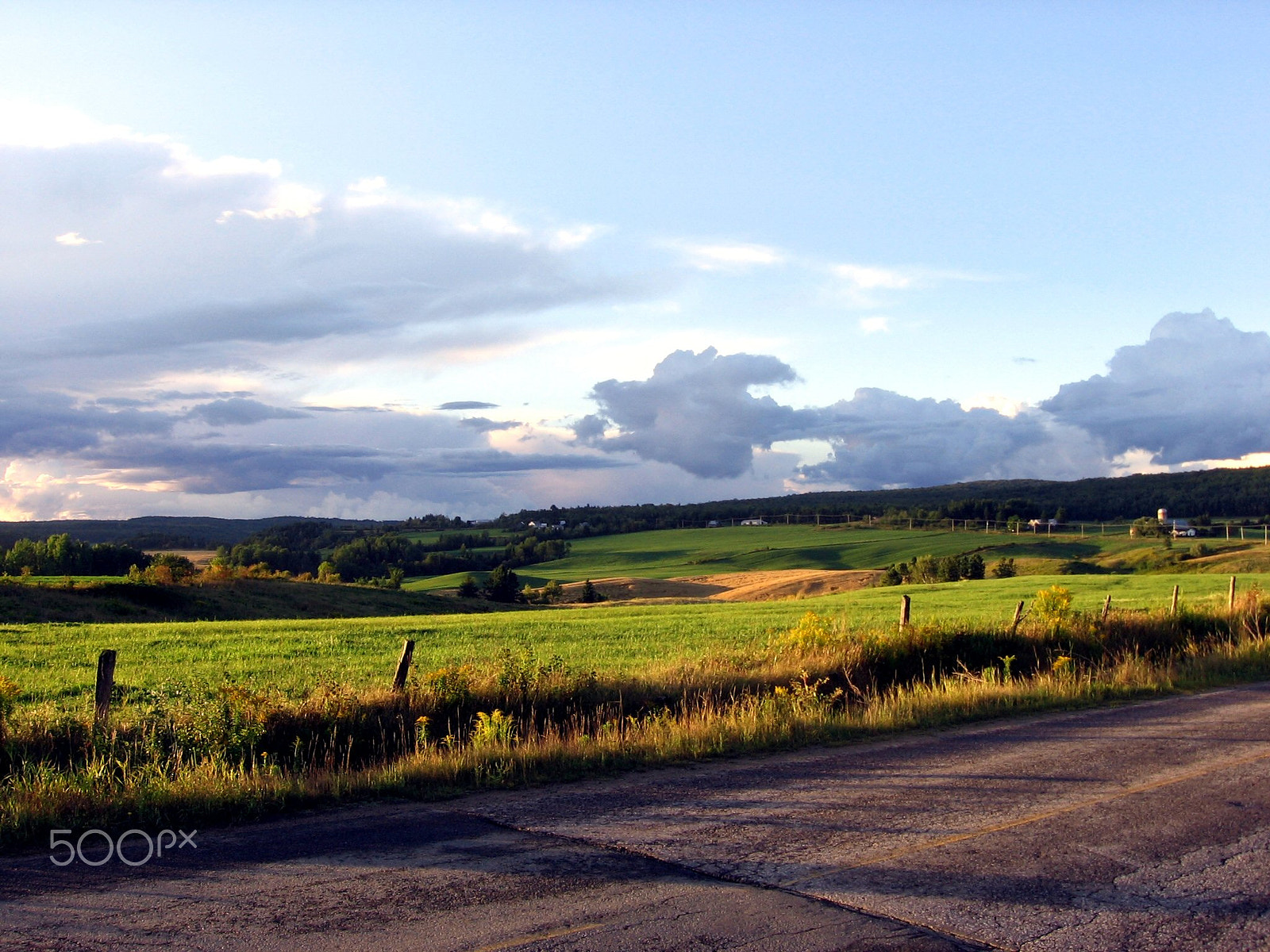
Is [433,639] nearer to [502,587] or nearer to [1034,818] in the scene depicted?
[1034,818]

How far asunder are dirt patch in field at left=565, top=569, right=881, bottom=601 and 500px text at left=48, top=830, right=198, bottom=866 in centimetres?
6394

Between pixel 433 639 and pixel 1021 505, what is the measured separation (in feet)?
394

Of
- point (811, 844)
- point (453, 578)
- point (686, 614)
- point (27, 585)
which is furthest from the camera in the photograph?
point (453, 578)

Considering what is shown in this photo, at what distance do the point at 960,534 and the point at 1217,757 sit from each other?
112859 millimetres

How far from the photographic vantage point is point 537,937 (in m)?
5.08

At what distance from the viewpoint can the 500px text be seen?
6.49 metres

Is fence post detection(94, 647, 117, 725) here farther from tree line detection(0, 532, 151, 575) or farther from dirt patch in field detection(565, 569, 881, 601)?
tree line detection(0, 532, 151, 575)

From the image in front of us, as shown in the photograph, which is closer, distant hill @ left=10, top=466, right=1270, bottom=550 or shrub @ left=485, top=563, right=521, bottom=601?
shrub @ left=485, top=563, right=521, bottom=601

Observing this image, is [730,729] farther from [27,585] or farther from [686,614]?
[27,585]

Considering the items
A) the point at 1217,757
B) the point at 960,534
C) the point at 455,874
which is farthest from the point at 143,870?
the point at 960,534

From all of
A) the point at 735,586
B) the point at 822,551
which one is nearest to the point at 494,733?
the point at 735,586

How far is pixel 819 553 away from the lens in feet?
362

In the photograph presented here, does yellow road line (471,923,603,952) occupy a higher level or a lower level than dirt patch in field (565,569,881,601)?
higher

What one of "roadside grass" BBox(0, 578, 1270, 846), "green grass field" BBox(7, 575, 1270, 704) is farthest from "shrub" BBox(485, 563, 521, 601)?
"roadside grass" BBox(0, 578, 1270, 846)
